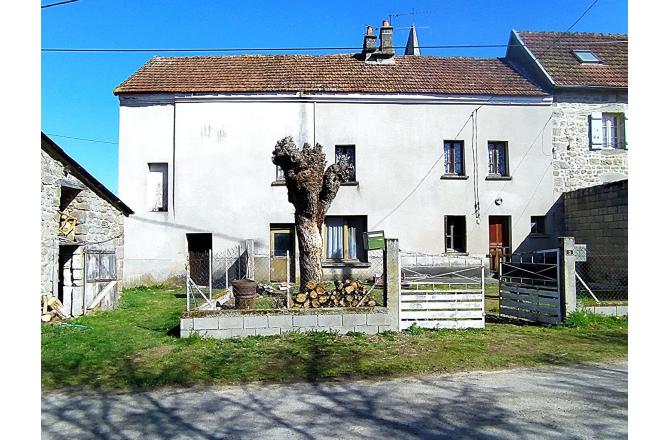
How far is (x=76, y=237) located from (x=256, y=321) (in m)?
6.25

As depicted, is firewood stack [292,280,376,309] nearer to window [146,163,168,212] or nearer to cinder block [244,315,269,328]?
cinder block [244,315,269,328]

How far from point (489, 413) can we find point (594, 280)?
12.1 m

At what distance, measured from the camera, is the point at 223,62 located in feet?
61.8

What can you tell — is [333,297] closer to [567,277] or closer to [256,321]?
[256,321]

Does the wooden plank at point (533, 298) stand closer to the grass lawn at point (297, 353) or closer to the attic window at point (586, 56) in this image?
the grass lawn at point (297, 353)

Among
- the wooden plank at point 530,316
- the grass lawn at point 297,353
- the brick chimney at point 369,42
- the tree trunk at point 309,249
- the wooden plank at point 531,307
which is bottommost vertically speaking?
the grass lawn at point 297,353

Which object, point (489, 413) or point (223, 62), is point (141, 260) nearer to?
point (223, 62)

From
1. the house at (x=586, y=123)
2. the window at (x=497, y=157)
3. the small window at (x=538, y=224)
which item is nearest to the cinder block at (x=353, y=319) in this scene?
the window at (x=497, y=157)

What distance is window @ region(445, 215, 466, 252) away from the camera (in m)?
17.3

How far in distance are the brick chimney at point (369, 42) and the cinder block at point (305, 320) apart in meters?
14.0

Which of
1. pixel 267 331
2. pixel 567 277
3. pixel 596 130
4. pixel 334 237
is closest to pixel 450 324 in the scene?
pixel 567 277

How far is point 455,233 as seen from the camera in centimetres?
1748

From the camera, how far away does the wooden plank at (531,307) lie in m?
9.19
